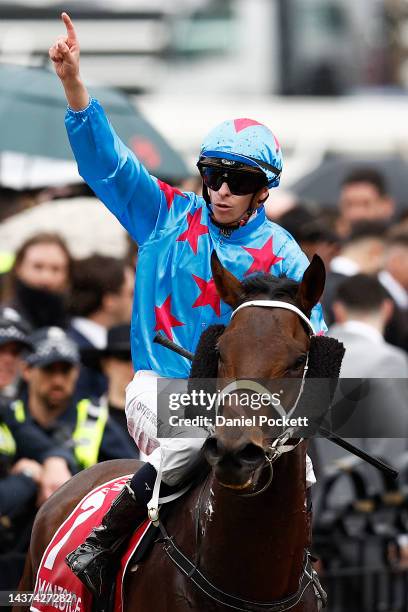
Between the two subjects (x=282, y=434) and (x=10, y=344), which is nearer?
(x=282, y=434)

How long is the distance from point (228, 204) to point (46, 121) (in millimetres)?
6014

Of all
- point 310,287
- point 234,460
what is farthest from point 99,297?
point 234,460

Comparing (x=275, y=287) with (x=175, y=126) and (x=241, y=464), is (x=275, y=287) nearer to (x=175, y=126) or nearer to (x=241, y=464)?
(x=241, y=464)

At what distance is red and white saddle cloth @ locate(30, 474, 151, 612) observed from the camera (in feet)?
19.4

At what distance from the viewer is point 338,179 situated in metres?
16.4

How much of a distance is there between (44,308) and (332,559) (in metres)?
2.74

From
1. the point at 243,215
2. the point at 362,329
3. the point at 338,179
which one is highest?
the point at 338,179

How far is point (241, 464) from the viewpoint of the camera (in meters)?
4.52

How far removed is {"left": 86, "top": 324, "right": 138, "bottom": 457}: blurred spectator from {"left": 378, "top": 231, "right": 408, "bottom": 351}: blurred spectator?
3.13 meters

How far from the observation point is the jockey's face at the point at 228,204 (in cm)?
551

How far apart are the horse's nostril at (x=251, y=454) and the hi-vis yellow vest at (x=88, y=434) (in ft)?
12.6

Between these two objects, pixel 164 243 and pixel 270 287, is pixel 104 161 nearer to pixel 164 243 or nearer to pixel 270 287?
pixel 164 243

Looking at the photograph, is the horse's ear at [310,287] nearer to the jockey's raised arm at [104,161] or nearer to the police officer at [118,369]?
the jockey's raised arm at [104,161]

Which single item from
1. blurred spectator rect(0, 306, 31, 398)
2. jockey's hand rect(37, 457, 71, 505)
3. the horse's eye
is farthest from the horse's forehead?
blurred spectator rect(0, 306, 31, 398)
